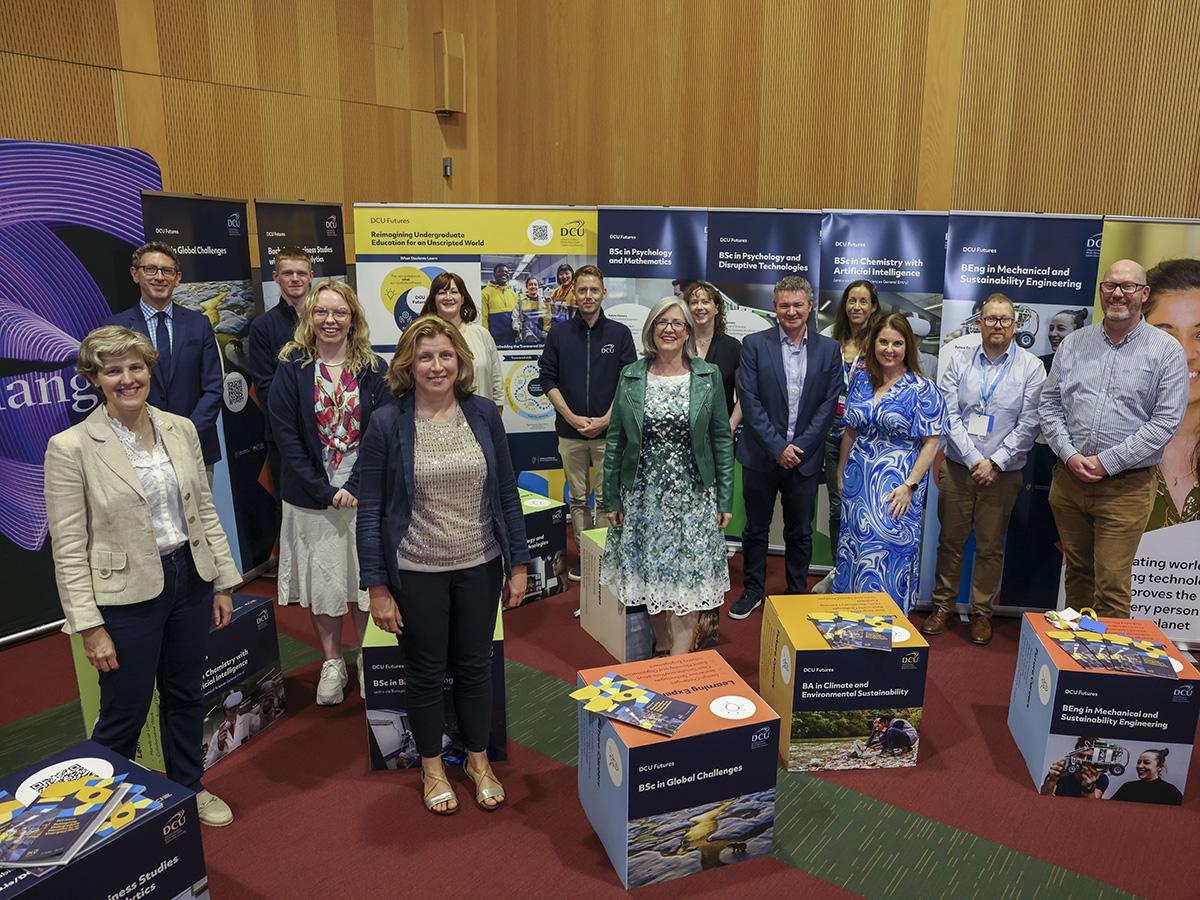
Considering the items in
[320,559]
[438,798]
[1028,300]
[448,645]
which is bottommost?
[438,798]

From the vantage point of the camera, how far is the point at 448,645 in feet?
9.22

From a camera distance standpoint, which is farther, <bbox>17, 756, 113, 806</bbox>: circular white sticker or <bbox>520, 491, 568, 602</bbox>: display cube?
<bbox>520, 491, 568, 602</bbox>: display cube

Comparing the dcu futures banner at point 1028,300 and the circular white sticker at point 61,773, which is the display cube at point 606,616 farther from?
the circular white sticker at point 61,773

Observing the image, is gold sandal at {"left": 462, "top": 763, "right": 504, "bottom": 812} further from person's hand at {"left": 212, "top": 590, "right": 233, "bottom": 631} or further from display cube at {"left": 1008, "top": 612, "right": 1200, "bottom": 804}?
display cube at {"left": 1008, "top": 612, "right": 1200, "bottom": 804}

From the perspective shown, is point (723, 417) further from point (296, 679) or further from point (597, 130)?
point (597, 130)

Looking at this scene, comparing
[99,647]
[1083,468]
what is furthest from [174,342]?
[1083,468]

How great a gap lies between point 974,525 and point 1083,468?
2.60 feet

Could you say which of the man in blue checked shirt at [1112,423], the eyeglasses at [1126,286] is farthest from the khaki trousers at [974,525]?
the eyeglasses at [1126,286]

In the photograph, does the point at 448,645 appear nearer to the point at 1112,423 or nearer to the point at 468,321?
the point at 468,321

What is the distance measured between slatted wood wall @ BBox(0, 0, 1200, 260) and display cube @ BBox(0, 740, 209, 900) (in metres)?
3.98

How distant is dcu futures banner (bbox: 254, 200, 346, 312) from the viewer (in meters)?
4.75

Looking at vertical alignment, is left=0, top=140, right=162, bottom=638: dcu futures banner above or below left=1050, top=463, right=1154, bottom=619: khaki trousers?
above

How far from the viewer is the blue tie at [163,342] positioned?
12.8ft

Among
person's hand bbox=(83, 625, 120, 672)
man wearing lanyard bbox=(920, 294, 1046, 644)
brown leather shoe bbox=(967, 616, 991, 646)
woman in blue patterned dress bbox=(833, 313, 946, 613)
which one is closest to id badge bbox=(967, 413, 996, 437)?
man wearing lanyard bbox=(920, 294, 1046, 644)
